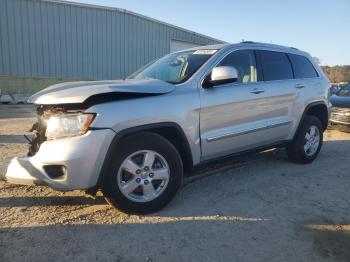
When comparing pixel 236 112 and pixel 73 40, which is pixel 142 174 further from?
pixel 73 40

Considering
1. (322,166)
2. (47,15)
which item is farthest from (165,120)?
(47,15)

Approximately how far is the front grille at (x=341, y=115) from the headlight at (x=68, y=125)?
7902 millimetres

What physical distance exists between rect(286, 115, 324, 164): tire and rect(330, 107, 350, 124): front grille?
12.3 feet

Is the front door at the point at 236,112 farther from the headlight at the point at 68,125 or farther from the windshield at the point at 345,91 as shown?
the windshield at the point at 345,91

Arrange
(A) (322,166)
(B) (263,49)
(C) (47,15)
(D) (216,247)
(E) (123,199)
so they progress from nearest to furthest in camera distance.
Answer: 1. (D) (216,247)
2. (E) (123,199)
3. (B) (263,49)
4. (A) (322,166)
5. (C) (47,15)

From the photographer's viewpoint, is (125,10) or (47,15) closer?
(47,15)

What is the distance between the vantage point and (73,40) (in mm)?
18453

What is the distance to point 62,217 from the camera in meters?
3.59

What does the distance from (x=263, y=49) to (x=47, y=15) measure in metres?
15.2

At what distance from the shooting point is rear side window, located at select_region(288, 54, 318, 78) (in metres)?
5.70

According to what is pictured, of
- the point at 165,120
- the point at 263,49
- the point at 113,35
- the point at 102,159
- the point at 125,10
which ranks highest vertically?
the point at 125,10

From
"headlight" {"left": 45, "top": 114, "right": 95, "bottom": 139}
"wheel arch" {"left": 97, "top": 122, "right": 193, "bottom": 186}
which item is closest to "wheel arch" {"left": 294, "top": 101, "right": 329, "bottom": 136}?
"wheel arch" {"left": 97, "top": 122, "right": 193, "bottom": 186}

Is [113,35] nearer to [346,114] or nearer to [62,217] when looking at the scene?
[346,114]

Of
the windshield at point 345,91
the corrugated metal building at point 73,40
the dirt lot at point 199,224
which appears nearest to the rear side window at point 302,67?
the dirt lot at point 199,224
